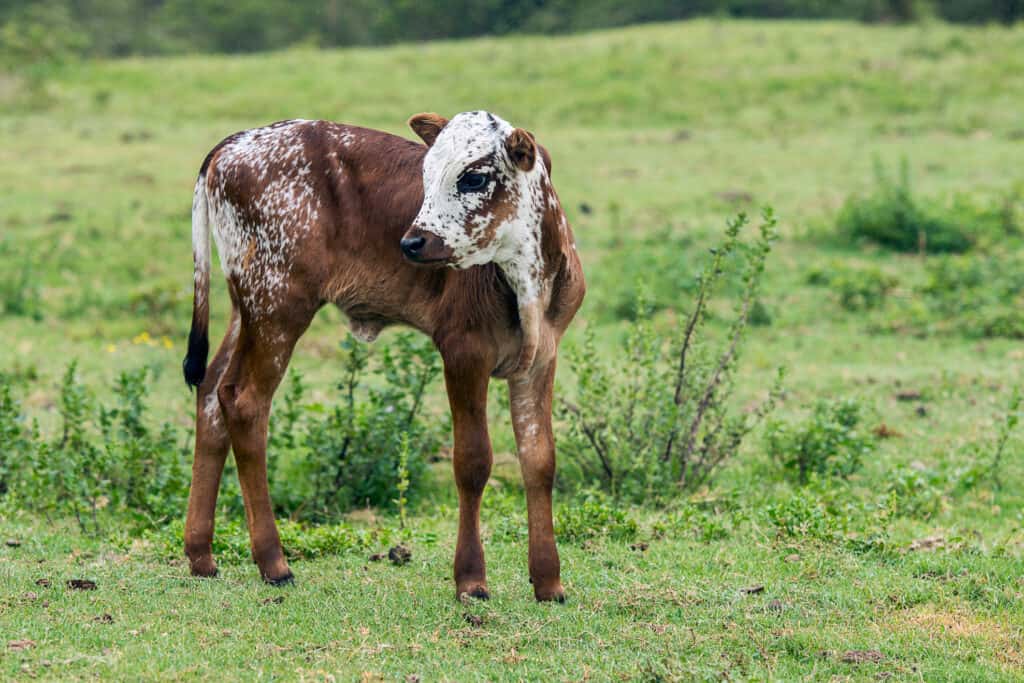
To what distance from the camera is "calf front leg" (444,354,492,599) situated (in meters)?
Answer: 5.18

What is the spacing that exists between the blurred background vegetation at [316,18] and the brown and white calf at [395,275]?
21.6 m

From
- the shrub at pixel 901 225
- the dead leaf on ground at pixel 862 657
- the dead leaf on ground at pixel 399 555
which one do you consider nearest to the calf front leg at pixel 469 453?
the dead leaf on ground at pixel 399 555

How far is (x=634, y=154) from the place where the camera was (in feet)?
65.2

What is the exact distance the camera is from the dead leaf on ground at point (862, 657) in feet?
15.3

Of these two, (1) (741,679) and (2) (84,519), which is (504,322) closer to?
(1) (741,679)

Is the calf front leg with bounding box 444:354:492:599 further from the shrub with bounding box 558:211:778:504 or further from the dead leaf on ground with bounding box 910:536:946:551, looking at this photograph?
the dead leaf on ground with bounding box 910:536:946:551

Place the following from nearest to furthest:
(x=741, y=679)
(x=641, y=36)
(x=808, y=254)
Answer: (x=741, y=679) < (x=808, y=254) < (x=641, y=36)

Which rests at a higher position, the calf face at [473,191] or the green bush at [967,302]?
the calf face at [473,191]

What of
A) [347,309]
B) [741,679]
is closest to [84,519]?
[347,309]

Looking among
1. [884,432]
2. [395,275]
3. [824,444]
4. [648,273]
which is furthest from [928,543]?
[648,273]

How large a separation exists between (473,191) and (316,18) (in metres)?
48.6

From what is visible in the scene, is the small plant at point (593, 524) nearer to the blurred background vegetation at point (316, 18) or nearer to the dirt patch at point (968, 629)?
the dirt patch at point (968, 629)

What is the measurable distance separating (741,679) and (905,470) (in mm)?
3502

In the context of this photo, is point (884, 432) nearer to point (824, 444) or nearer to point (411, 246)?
point (824, 444)
